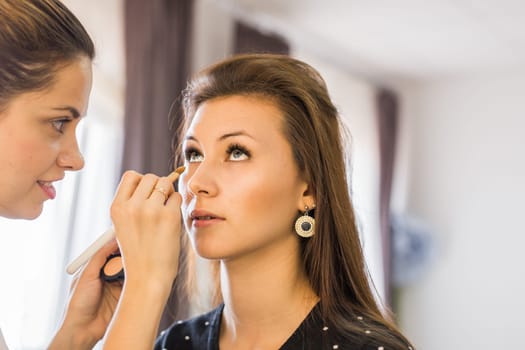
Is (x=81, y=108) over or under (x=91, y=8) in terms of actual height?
under

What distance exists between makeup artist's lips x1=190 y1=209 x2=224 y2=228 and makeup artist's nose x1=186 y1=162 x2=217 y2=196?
0.04 meters

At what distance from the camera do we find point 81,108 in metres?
1.06

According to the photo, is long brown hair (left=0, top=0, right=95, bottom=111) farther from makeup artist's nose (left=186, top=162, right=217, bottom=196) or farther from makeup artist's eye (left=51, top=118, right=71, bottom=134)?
makeup artist's nose (left=186, top=162, right=217, bottom=196)

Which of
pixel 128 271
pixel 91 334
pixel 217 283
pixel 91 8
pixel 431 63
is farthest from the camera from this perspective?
pixel 431 63

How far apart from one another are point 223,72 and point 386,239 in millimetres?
3203

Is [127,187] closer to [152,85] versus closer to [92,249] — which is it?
[92,249]

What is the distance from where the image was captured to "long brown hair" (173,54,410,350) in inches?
49.1

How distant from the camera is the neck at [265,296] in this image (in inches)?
47.4

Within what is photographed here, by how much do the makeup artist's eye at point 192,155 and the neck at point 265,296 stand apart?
223 mm

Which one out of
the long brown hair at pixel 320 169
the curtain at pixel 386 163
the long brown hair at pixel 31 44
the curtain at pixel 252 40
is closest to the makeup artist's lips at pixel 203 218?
the long brown hair at pixel 320 169

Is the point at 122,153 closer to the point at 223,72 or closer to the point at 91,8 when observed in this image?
the point at 91,8

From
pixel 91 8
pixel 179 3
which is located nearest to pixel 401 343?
pixel 91 8

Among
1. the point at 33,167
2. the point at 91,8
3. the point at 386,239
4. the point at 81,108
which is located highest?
the point at 91,8

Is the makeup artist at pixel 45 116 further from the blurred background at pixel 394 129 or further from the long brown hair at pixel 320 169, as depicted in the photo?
the blurred background at pixel 394 129
